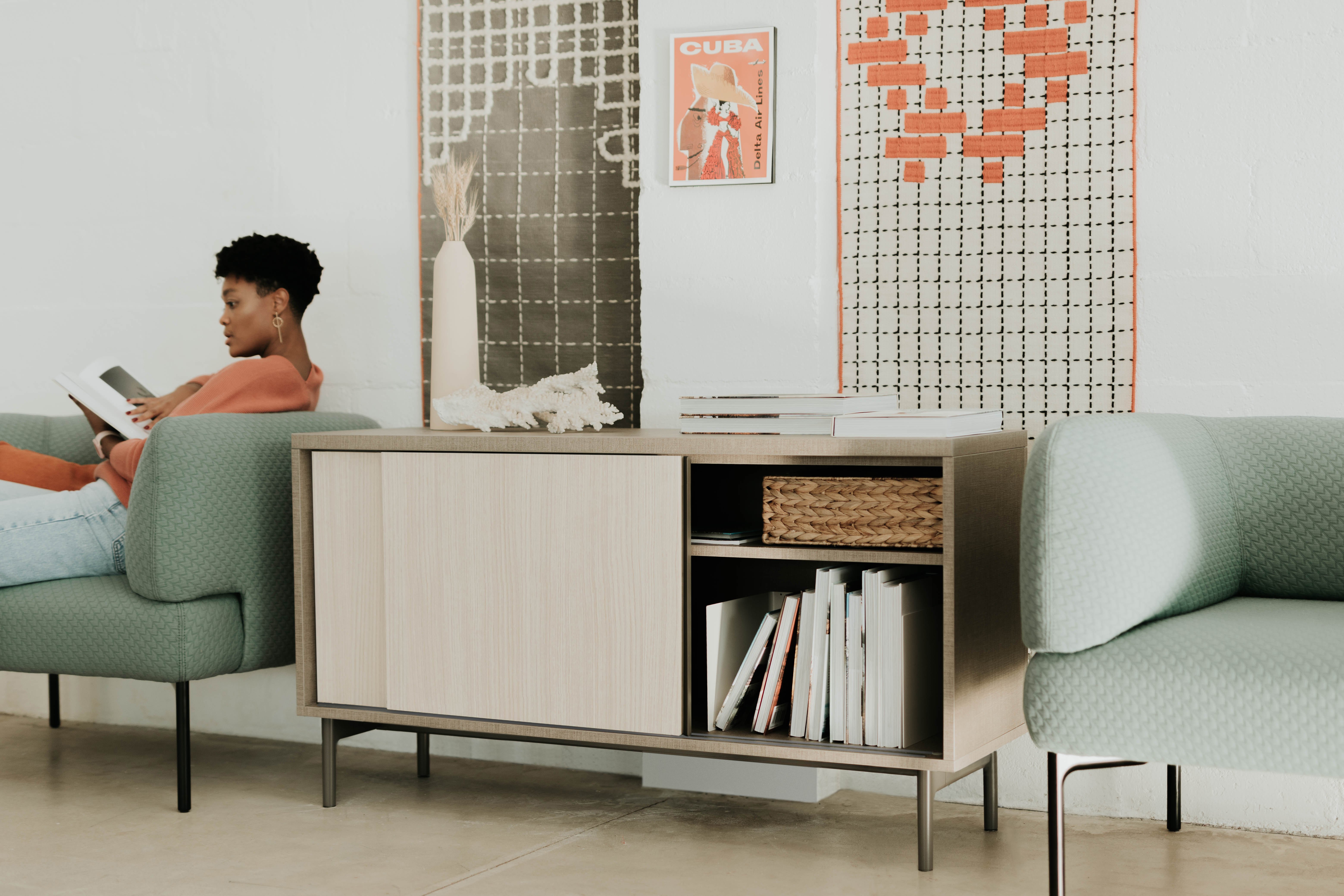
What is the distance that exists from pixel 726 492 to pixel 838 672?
54 cm

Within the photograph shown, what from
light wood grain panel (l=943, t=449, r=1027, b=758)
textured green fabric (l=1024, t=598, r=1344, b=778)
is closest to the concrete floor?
light wood grain panel (l=943, t=449, r=1027, b=758)

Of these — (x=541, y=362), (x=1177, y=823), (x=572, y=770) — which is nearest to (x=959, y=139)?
A: (x=541, y=362)

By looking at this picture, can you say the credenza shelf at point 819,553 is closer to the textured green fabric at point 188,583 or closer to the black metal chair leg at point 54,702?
the textured green fabric at point 188,583

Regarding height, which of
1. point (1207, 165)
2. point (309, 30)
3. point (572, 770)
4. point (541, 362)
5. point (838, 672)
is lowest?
point (572, 770)

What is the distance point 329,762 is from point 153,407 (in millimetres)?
859

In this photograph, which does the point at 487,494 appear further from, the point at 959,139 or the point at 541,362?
the point at 959,139

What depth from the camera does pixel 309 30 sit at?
120 inches

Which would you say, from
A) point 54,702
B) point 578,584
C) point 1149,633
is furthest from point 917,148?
point 54,702

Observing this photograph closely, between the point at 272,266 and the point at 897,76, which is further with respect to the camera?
the point at 272,266

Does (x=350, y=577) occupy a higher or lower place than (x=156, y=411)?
lower

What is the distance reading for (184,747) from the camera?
8.05 feet

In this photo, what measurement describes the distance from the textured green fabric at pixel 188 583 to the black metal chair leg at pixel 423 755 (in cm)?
33

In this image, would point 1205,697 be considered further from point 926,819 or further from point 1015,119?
point 1015,119

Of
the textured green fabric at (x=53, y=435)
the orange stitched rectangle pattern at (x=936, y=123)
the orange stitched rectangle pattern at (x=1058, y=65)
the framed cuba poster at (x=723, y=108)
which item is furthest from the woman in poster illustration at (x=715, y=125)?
the textured green fabric at (x=53, y=435)
